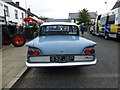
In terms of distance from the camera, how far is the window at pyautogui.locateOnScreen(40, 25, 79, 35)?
4488 millimetres

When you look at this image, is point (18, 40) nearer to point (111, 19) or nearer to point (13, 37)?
point (13, 37)

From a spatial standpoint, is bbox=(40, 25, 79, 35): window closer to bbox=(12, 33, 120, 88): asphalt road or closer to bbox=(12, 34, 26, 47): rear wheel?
bbox=(12, 33, 120, 88): asphalt road

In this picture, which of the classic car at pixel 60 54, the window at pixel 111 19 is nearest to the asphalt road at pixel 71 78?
the classic car at pixel 60 54

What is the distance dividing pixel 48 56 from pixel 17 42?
5091 millimetres

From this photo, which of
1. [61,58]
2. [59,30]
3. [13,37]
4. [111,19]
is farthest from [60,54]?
[111,19]

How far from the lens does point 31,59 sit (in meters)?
3.03

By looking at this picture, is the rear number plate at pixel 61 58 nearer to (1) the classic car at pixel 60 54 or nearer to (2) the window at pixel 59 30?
(1) the classic car at pixel 60 54

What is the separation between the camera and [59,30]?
4.57 meters

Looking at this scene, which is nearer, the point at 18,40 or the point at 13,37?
the point at 13,37

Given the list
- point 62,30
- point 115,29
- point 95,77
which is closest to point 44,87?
point 95,77

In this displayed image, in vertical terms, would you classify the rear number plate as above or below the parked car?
below

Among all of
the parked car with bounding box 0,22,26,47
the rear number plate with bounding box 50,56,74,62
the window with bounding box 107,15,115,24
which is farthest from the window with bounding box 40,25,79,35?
the window with bounding box 107,15,115,24

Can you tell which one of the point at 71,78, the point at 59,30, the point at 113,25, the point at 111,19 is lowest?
the point at 71,78

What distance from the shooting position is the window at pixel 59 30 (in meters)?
4.49
